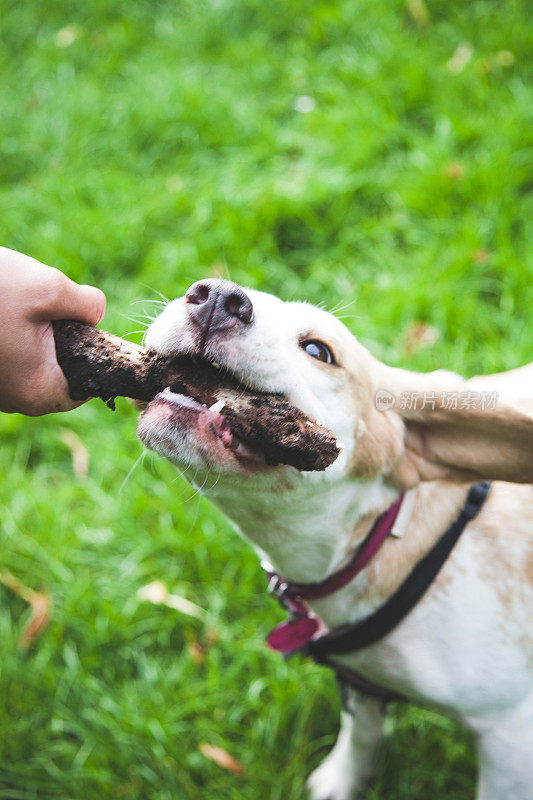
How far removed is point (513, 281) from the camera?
3.83 meters

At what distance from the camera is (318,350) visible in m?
2.06

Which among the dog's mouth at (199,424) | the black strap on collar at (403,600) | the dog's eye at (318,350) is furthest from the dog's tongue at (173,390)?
the black strap on collar at (403,600)

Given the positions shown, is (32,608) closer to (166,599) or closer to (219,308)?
(166,599)

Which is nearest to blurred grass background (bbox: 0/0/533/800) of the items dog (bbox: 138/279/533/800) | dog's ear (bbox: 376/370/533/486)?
dog (bbox: 138/279/533/800)

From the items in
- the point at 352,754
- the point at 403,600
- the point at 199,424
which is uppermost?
the point at 199,424

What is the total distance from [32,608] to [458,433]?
219 centimetres

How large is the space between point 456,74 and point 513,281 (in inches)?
70.9

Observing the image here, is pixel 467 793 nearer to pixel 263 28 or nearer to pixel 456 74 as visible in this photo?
pixel 456 74

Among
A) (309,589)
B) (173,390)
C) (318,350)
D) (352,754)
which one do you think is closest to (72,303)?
(173,390)

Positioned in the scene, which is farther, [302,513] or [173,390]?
[302,513]

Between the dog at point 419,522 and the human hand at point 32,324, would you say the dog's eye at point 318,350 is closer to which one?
the dog at point 419,522

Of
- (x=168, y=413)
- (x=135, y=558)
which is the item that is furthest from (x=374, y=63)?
(x=168, y=413)

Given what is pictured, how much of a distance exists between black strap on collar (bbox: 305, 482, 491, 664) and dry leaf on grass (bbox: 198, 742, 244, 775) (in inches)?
35.9

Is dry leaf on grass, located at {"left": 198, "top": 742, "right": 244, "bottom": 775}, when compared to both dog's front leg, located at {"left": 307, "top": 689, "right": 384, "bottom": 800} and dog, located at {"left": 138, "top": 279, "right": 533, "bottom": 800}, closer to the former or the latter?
dog's front leg, located at {"left": 307, "top": 689, "right": 384, "bottom": 800}
